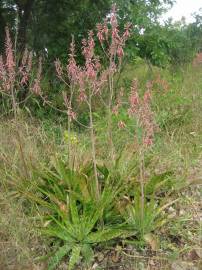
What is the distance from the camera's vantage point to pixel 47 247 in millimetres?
3771

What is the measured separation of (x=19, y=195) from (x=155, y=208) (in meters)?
1.30

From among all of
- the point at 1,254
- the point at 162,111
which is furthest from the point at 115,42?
the point at 162,111

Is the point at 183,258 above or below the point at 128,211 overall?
below

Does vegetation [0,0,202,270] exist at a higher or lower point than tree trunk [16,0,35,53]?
lower

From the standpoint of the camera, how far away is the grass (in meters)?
3.67

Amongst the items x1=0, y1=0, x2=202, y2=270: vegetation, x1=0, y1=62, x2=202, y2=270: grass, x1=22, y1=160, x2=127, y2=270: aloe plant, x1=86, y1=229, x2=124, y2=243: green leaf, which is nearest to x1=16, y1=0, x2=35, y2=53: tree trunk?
x1=0, y1=62, x2=202, y2=270: grass

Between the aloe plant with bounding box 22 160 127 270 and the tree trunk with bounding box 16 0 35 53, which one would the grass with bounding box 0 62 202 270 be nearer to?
the aloe plant with bounding box 22 160 127 270

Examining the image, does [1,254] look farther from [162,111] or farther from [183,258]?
[162,111]

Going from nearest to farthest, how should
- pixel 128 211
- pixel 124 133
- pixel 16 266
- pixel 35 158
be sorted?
pixel 16 266 → pixel 128 211 → pixel 35 158 → pixel 124 133

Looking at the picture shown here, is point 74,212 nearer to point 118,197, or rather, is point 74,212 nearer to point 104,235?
point 104,235

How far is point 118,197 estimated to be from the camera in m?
4.07

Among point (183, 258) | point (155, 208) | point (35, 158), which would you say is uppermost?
point (35, 158)

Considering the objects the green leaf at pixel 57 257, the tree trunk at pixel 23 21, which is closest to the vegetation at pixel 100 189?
the green leaf at pixel 57 257

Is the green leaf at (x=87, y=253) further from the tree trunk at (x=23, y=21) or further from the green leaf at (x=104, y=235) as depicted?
the tree trunk at (x=23, y=21)
